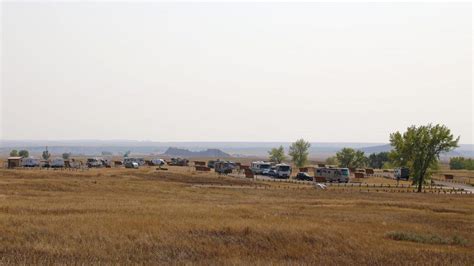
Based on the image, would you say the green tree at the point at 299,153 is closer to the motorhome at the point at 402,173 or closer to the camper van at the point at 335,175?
the motorhome at the point at 402,173

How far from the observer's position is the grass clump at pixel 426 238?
2595cm

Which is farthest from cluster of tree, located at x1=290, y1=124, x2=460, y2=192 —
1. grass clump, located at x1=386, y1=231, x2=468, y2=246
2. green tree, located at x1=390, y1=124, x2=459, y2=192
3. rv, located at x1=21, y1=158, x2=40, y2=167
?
rv, located at x1=21, y1=158, x2=40, y2=167

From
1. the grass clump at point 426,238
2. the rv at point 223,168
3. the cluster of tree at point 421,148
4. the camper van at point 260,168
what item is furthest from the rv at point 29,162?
the grass clump at point 426,238

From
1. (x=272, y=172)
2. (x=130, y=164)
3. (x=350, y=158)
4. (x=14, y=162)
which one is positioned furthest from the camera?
(x=350, y=158)

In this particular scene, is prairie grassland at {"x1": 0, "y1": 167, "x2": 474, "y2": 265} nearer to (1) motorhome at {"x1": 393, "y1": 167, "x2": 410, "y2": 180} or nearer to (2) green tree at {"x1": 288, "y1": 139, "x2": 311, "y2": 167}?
(1) motorhome at {"x1": 393, "y1": 167, "x2": 410, "y2": 180}

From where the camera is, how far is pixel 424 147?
276ft

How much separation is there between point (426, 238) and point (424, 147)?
60.3m

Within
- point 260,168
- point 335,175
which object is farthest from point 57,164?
point 335,175

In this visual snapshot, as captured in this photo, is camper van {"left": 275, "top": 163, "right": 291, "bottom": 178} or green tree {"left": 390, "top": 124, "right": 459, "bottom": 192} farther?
camper van {"left": 275, "top": 163, "right": 291, "bottom": 178}

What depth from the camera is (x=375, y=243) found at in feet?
77.3

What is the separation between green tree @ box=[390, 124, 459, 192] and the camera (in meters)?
82.7

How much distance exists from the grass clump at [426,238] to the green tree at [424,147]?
55596 mm

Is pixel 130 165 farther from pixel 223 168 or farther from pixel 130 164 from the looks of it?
pixel 223 168

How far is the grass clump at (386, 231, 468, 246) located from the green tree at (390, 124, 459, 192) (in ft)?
182
